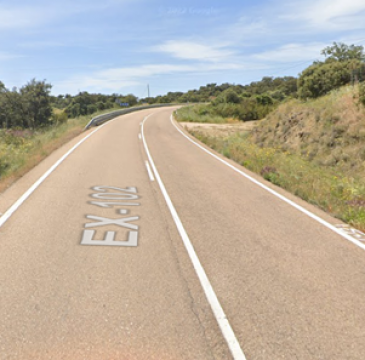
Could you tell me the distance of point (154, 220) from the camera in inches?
287

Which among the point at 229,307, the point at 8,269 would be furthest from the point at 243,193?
the point at 8,269

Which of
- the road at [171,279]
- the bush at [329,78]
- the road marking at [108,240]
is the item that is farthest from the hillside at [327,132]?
the road marking at [108,240]

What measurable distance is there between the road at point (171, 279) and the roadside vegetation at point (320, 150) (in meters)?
1.51

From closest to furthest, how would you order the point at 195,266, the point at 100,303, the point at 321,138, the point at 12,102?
1. the point at 100,303
2. the point at 195,266
3. the point at 321,138
4. the point at 12,102

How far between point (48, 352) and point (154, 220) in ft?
13.6

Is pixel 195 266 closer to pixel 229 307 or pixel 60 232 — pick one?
pixel 229 307

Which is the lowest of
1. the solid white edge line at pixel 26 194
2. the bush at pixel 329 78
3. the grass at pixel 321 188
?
the grass at pixel 321 188

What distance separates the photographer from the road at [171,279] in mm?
3518

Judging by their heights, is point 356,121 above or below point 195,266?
above

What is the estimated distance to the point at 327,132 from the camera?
18.0 meters

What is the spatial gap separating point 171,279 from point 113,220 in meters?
2.70

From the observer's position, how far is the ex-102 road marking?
19.7 ft

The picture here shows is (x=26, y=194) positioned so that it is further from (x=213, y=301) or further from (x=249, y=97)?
(x=249, y=97)

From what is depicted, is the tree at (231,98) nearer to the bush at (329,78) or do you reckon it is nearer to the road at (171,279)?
the bush at (329,78)
